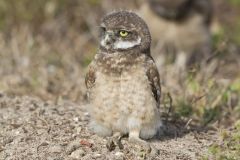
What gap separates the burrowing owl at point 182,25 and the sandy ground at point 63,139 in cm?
367

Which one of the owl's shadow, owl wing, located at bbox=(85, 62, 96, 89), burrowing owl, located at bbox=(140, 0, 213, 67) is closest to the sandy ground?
the owl's shadow

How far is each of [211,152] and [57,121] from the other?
131cm

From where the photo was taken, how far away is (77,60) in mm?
8523

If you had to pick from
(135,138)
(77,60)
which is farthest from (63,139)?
(77,60)

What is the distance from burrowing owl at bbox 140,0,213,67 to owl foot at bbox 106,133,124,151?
429cm

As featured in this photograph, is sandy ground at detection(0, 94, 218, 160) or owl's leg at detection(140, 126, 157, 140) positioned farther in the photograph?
owl's leg at detection(140, 126, 157, 140)

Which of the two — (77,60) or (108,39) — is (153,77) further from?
(77,60)

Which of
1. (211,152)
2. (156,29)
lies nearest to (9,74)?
(156,29)

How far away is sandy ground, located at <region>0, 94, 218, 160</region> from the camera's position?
484 centimetres

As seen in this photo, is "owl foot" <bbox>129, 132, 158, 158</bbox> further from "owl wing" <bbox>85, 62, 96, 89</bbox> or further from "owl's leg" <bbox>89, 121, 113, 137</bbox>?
"owl wing" <bbox>85, 62, 96, 89</bbox>

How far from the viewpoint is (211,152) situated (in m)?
4.66

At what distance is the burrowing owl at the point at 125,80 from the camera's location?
4875mm

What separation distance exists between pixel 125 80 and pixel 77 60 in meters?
3.71

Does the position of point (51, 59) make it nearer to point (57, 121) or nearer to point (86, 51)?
point (86, 51)
